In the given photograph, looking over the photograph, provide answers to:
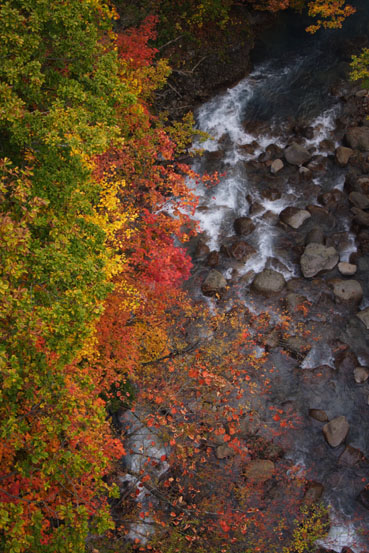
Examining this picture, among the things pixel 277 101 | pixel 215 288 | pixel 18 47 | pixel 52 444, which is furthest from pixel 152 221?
pixel 277 101

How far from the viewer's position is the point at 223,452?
54.2ft

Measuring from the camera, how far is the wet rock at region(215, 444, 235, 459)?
16.5 m

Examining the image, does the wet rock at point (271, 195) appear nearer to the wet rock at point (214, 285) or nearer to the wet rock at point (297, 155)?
the wet rock at point (297, 155)

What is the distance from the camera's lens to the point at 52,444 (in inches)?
380

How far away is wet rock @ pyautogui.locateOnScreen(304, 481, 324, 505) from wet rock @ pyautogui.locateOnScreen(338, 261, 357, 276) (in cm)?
968

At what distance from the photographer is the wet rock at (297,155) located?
23594 mm

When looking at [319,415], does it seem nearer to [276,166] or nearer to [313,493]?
[313,493]

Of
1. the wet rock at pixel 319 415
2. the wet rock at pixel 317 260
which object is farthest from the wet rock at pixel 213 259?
the wet rock at pixel 319 415

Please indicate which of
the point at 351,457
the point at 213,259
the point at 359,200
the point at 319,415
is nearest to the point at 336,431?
the point at 319,415

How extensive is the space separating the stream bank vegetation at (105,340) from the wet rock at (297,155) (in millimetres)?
4750

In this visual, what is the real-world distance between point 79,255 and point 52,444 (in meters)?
4.44

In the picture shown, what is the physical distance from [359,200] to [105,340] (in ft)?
50.2

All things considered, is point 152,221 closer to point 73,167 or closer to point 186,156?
point 73,167

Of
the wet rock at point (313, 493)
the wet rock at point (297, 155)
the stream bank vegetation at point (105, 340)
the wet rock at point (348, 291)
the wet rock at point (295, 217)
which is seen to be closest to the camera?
the stream bank vegetation at point (105, 340)
